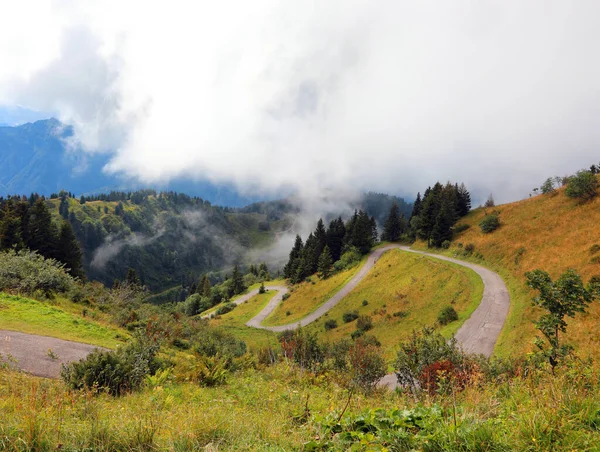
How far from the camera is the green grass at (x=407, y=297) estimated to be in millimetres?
33906

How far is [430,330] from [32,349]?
18.6 metres

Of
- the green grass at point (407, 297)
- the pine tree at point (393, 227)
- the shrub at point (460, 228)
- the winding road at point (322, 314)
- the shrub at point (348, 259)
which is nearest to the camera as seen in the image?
the winding road at point (322, 314)

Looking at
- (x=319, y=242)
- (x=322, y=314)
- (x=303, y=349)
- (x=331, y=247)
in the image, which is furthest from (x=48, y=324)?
(x=331, y=247)

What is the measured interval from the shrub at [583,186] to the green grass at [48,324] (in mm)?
61106

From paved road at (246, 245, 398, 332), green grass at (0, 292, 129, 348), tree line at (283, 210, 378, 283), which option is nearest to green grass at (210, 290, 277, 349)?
paved road at (246, 245, 398, 332)

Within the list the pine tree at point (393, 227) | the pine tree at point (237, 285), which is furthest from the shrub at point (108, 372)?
the pine tree at point (237, 285)

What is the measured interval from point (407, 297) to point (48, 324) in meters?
42.4

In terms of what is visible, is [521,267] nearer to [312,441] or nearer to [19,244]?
[312,441]

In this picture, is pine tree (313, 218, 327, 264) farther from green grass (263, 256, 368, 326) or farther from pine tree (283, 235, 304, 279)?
green grass (263, 256, 368, 326)

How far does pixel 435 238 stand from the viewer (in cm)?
6172

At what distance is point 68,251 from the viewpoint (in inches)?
1950

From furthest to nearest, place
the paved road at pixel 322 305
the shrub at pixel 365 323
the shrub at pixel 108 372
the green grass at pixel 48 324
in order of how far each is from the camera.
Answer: the paved road at pixel 322 305, the shrub at pixel 365 323, the green grass at pixel 48 324, the shrub at pixel 108 372

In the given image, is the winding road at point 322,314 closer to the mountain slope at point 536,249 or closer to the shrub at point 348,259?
the mountain slope at point 536,249

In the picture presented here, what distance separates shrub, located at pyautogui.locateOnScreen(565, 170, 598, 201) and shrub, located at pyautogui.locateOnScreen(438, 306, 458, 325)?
3107 centimetres
